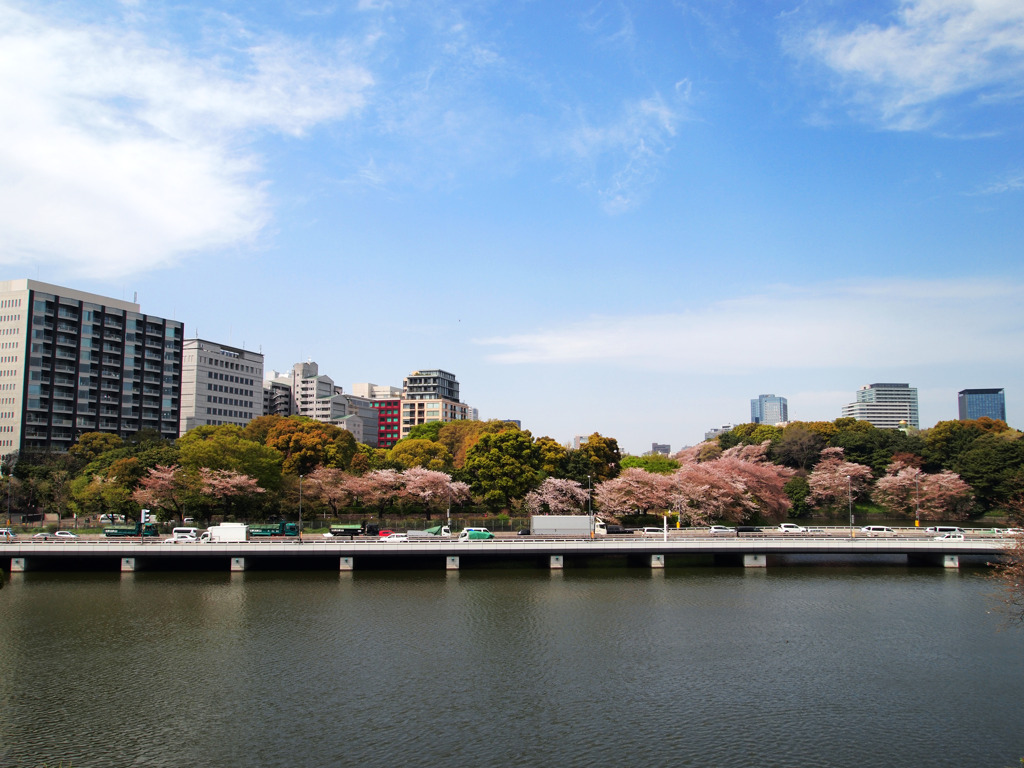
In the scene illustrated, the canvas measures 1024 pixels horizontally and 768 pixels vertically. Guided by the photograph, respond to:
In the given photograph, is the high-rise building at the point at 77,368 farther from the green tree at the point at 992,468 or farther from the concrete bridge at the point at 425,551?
the green tree at the point at 992,468

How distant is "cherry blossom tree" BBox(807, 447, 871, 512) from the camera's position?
89875mm

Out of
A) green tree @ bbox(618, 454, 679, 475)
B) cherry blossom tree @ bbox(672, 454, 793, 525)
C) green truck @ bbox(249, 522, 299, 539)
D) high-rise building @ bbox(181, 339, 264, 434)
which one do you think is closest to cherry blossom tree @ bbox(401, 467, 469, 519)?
green truck @ bbox(249, 522, 299, 539)

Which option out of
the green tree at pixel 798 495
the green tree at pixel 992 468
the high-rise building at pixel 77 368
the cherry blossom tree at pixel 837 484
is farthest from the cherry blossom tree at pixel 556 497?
the high-rise building at pixel 77 368

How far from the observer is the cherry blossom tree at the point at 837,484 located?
89875 mm

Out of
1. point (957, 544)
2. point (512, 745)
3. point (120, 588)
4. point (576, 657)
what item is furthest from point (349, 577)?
point (957, 544)

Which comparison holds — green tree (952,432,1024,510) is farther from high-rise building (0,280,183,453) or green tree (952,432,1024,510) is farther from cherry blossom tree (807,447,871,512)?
high-rise building (0,280,183,453)

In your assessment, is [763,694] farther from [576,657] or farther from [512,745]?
[512,745]

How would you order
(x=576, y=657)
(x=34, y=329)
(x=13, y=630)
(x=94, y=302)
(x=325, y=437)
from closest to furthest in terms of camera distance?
(x=576, y=657) < (x=13, y=630) < (x=325, y=437) < (x=34, y=329) < (x=94, y=302)

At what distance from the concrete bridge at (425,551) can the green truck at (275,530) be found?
7919mm

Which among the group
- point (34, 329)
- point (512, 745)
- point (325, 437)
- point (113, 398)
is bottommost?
point (512, 745)

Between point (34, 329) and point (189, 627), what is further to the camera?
point (34, 329)

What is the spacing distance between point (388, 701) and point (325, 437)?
59.8 meters

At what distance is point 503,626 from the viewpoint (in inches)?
1459

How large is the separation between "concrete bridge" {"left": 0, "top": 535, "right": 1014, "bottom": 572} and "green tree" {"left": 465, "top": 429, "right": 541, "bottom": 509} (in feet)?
52.7
